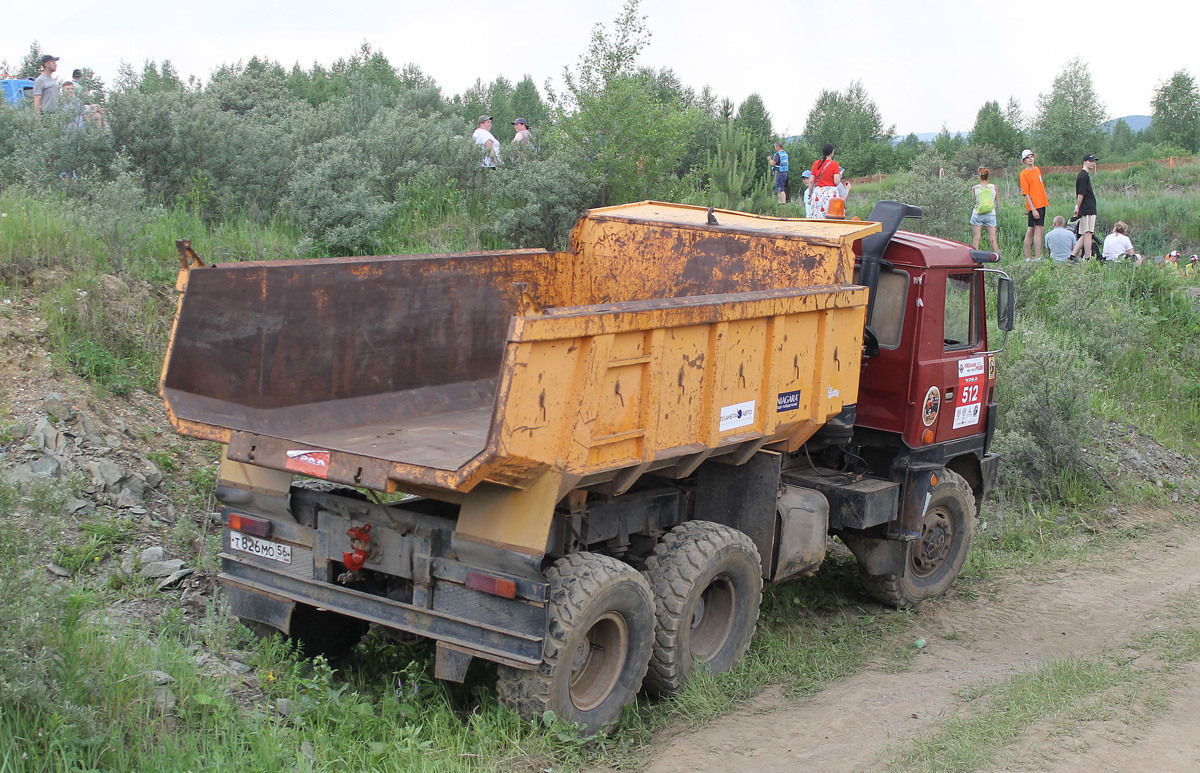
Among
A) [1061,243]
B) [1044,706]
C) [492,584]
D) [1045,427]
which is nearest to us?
[492,584]

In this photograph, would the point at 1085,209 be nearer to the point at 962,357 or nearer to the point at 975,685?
the point at 962,357

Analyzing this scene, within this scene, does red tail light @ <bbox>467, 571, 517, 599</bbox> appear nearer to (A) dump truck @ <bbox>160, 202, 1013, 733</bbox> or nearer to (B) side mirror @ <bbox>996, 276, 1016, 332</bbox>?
(A) dump truck @ <bbox>160, 202, 1013, 733</bbox>

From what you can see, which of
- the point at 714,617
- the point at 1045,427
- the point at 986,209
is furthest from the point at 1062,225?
the point at 714,617

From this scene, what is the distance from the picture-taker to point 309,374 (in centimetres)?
582

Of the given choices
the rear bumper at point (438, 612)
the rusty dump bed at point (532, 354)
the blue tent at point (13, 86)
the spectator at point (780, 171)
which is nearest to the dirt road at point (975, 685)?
the rear bumper at point (438, 612)

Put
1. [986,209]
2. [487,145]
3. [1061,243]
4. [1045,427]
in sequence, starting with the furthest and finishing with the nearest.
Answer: [1061,243], [986,209], [487,145], [1045,427]

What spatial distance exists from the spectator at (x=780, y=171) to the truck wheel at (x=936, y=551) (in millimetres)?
14994

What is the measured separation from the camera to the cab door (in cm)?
701

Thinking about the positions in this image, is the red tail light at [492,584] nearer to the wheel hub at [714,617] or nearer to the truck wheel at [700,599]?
the truck wheel at [700,599]

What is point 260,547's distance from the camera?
529 centimetres

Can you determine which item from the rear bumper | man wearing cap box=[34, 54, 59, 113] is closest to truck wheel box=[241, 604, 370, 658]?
the rear bumper

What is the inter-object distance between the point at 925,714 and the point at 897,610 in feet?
7.42

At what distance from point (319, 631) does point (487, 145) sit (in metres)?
10.4

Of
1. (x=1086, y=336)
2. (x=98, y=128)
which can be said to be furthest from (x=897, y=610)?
(x=98, y=128)
